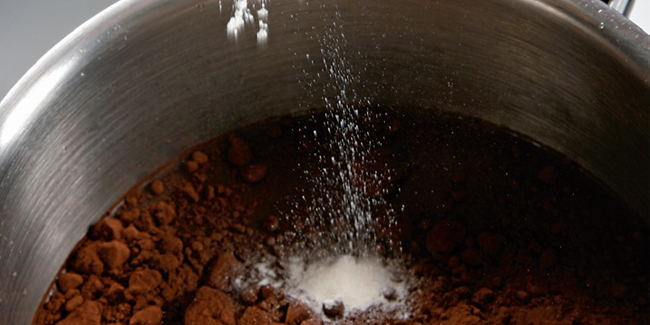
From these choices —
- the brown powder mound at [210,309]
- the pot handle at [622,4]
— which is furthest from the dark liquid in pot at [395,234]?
the pot handle at [622,4]

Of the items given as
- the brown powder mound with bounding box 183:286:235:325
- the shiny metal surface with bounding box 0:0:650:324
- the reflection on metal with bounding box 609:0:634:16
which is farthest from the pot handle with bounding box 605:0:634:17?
the brown powder mound with bounding box 183:286:235:325

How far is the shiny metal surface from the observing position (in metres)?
0.96

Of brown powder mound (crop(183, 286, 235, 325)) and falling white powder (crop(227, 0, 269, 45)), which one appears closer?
brown powder mound (crop(183, 286, 235, 325))

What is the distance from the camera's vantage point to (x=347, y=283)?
1062mm

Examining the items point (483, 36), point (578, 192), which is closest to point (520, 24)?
point (483, 36)

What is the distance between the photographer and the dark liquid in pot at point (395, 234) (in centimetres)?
100

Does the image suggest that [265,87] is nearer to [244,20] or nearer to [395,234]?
[244,20]

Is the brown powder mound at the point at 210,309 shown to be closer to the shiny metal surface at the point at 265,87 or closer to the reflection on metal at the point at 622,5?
the shiny metal surface at the point at 265,87

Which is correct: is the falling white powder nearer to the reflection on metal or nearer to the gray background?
the gray background

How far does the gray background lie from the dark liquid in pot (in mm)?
380

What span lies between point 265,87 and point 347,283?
0.46 m

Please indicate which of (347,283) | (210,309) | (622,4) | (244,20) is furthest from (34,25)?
(622,4)

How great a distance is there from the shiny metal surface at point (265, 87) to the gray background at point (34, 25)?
0.30 metres

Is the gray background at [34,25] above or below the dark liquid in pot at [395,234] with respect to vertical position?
above
